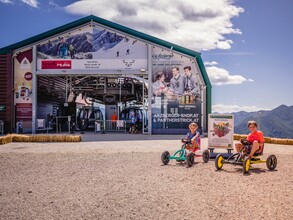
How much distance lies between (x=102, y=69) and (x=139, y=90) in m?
8.38

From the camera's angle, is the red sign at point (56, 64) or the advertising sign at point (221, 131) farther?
the red sign at point (56, 64)

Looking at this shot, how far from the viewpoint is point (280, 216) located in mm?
4969

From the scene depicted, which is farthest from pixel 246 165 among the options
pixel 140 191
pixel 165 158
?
pixel 140 191

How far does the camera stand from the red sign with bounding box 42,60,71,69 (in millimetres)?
25172

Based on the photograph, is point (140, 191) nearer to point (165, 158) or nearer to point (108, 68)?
point (165, 158)

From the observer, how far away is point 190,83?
24.5 m

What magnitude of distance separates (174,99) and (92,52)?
7.33m

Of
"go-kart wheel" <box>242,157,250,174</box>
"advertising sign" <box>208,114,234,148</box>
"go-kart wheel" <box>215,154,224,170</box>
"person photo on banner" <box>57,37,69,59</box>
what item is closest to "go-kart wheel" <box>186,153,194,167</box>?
"go-kart wheel" <box>215,154,224,170</box>

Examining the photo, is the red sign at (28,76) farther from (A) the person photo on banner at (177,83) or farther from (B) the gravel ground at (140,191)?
(B) the gravel ground at (140,191)

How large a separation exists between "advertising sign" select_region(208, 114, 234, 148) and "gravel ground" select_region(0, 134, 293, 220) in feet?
6.52

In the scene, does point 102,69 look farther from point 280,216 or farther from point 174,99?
point 280,216

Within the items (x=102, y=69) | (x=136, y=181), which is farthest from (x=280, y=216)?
(x=102, y=69)

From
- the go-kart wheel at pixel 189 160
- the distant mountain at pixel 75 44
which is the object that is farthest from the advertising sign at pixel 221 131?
the distant mountain at pixel 75 44

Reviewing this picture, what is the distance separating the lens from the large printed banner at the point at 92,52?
980 inches
